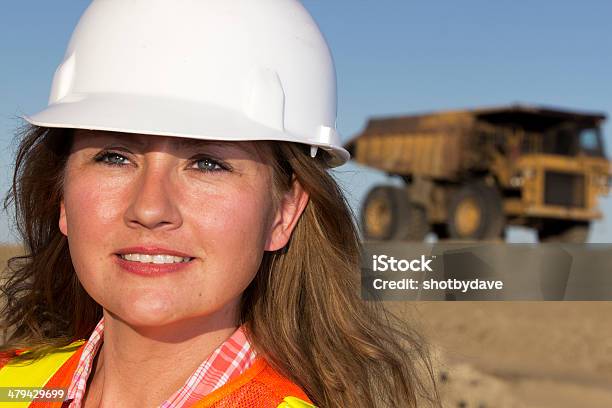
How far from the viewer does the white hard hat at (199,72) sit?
2.24 metres

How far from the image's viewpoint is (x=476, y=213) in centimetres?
1680

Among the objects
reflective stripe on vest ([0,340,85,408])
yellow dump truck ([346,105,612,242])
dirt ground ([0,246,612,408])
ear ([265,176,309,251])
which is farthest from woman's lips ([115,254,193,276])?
yellow dump truck ([346,105,612,242])

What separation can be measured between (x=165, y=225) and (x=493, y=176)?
53.1ft

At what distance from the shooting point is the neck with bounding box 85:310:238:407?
2314 mm

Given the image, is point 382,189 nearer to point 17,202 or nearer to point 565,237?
point 565,237

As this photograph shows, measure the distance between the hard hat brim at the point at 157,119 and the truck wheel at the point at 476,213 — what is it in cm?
1432

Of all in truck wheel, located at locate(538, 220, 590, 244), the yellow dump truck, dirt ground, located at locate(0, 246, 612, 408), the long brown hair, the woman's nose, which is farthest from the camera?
truck wheel, located at locate(538, 220, 590, 244)

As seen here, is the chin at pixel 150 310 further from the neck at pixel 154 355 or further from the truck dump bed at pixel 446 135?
the truck dump bed at pixel 446 135

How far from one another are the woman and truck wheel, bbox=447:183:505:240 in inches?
545

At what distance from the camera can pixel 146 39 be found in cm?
228

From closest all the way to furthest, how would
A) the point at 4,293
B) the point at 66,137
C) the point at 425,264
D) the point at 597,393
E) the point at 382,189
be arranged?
1. the point at 66,137
2. the point at 4,293
3. the point at 425,264
4. the point at 597,393
5. the point at 382,189

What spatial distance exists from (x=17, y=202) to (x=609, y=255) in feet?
7.35

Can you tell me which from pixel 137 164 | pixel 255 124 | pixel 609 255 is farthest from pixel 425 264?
pixel 137 164

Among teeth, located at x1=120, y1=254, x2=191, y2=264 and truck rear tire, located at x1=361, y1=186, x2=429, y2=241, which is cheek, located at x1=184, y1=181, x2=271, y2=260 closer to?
teeth, located at x1=120, y1=254, x2=191, y2=264
